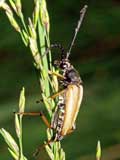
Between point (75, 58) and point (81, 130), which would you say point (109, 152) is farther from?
point (75, 58)

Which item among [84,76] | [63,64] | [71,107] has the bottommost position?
[71,107]

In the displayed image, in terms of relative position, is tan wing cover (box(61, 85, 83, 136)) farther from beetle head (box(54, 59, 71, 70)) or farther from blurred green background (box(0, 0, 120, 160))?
blurred green background (box(0, 0, 120, 160))

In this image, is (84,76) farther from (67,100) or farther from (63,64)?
(67,100)

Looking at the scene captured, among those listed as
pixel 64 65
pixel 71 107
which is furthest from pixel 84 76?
pixel 71 107

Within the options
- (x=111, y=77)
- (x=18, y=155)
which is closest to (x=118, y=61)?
(x=111, y=77)

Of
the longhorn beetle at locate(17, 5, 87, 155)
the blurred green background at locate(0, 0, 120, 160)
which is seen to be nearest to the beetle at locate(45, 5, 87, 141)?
the longhorn beetle at locate(17, 5, 87, 155)

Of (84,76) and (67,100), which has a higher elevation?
(84,76)

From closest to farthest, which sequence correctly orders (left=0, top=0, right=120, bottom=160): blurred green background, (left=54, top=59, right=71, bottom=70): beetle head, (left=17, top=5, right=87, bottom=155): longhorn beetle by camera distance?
(left=17, top=5, right=87, bottom=155): longhorn beetle < (left=54, top=59, right=71, bottom=70): beetle head < (left=0, top=0, right=120, bottom=160): blurred green background
